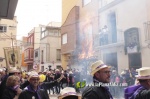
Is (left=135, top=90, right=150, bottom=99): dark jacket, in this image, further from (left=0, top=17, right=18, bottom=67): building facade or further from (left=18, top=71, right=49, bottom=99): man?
(left=0, top=17, right=18, bottom=67): building facade

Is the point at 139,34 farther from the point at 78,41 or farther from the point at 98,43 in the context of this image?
the point at 78,41

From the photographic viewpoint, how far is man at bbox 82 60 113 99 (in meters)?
2.65

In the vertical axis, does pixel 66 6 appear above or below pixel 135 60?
above

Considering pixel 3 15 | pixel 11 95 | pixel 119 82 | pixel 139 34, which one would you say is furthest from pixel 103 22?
pixel 11 95

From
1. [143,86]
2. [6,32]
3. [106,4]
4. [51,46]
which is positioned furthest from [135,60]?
[6,32]

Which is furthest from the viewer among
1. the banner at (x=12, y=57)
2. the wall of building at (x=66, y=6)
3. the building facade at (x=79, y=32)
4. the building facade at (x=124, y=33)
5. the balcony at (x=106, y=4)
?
the wall of building at (x=66, y=6)

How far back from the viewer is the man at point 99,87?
8.71 feet

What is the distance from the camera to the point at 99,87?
2.76 meters

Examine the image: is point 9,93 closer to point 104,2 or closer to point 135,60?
point 135,60

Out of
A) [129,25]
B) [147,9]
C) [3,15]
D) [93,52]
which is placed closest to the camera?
[3,15]

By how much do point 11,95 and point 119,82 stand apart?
9663 mm

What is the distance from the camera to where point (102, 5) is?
21484mm

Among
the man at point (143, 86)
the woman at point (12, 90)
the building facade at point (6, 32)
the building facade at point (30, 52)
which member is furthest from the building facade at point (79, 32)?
the man at point (143, 86)

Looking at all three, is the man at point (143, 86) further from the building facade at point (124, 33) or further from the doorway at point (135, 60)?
the doorway at point (135, 60)
